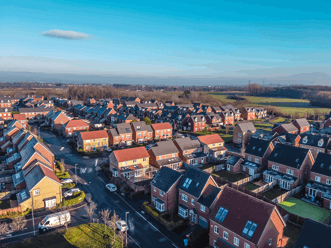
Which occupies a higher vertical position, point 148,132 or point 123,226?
point 148,132

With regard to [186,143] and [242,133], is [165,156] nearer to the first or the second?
[186,143]

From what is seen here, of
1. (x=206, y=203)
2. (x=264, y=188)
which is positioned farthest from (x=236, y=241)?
(x=264, y=188)

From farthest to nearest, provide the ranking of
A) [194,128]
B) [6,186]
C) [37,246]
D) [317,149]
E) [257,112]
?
[257,112] → [194,128] → [317,149] → [6,186] → [37,246]

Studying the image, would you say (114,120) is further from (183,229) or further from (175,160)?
(183,229)

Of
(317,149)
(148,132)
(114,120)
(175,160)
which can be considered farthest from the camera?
(114,120)

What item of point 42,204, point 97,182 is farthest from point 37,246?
point 97,182

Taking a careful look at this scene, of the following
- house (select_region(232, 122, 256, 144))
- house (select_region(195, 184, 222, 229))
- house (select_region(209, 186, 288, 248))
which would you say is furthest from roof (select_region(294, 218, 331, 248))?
house (select_region(232, 122, 256, 144))
